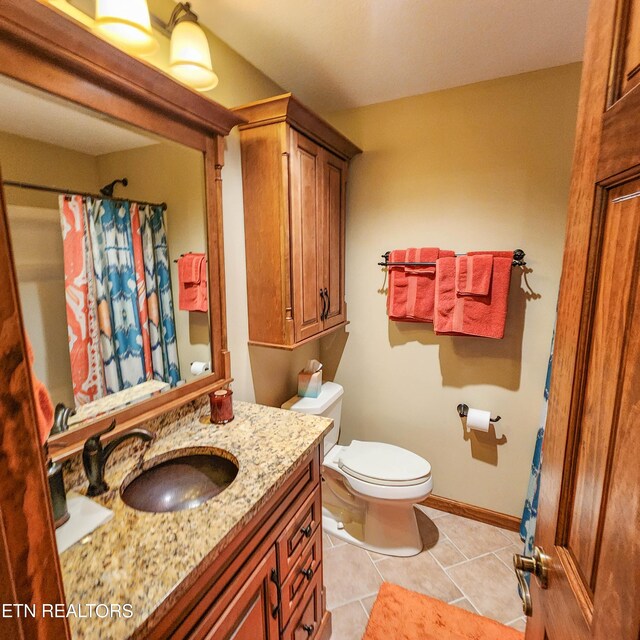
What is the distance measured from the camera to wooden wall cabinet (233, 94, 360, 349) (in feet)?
4.99

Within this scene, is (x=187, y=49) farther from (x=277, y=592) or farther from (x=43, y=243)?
(x=277, y=592)

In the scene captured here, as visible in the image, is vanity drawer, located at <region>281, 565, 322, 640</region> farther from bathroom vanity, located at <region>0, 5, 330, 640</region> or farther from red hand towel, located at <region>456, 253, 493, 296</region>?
red hand towel, located at <region>456, 253, 493, 296</region>

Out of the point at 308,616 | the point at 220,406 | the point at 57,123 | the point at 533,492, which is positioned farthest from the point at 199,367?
the point at 533,492

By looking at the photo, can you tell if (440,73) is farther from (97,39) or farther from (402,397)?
(402,397)

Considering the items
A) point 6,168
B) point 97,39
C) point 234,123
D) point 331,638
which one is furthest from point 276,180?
point 331,638

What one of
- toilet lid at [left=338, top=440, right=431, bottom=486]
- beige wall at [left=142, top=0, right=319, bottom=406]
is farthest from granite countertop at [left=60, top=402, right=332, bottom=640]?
toilet lid at [left=338, top=440, right=431, bottom=486]

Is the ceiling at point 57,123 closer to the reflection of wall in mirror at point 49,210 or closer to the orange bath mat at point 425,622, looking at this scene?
the reflection of wall in mirror at point 49,210

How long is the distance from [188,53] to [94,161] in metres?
0.52

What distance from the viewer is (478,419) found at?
6.40 ft

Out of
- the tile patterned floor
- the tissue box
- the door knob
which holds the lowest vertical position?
the tile patterned floor

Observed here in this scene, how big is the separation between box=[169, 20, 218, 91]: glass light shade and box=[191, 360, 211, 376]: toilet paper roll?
1042mm

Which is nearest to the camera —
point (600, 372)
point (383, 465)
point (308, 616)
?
point (600, 372)

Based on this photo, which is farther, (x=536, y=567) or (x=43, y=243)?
(x=43, y=243)

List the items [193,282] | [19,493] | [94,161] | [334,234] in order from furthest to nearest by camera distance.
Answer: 1. [334,234]
2. [193,282]
3. [94,161]
4. [19,493]
